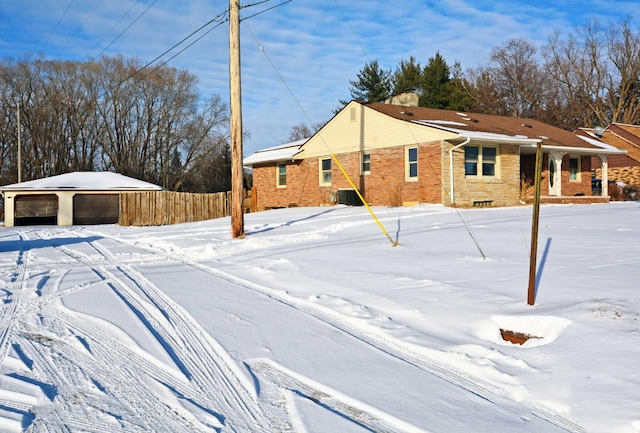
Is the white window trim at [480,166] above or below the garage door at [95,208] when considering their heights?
above

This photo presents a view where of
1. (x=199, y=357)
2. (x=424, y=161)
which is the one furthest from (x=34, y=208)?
(x=199, y=357)

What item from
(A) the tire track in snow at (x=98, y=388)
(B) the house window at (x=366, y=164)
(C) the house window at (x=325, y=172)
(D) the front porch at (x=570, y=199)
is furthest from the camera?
(C) the house window at (x=325, y=172)

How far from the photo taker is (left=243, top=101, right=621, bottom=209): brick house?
71.9 feet

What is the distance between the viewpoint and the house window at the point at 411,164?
75.0ft

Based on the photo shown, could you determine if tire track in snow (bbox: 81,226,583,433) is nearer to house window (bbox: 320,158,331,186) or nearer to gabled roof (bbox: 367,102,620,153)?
gabled roof (bbox: 367,102,620,153)

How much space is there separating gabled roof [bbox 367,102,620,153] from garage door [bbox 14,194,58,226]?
68.6 feet

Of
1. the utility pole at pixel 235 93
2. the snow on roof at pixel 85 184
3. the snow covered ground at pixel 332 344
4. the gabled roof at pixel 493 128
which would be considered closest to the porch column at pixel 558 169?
the gabled roof at pixel 493 128

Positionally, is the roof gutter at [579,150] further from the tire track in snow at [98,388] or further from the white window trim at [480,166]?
the tire track in snow at [98,388]

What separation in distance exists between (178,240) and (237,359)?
1128cm

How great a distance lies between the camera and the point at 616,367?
450 cm

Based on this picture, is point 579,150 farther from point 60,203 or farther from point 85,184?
point 60,203

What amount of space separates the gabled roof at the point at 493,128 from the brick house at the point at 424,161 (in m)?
0.07

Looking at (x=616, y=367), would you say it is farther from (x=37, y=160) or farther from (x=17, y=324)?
(x=37, y=160)

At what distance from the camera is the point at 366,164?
82.9 feet
